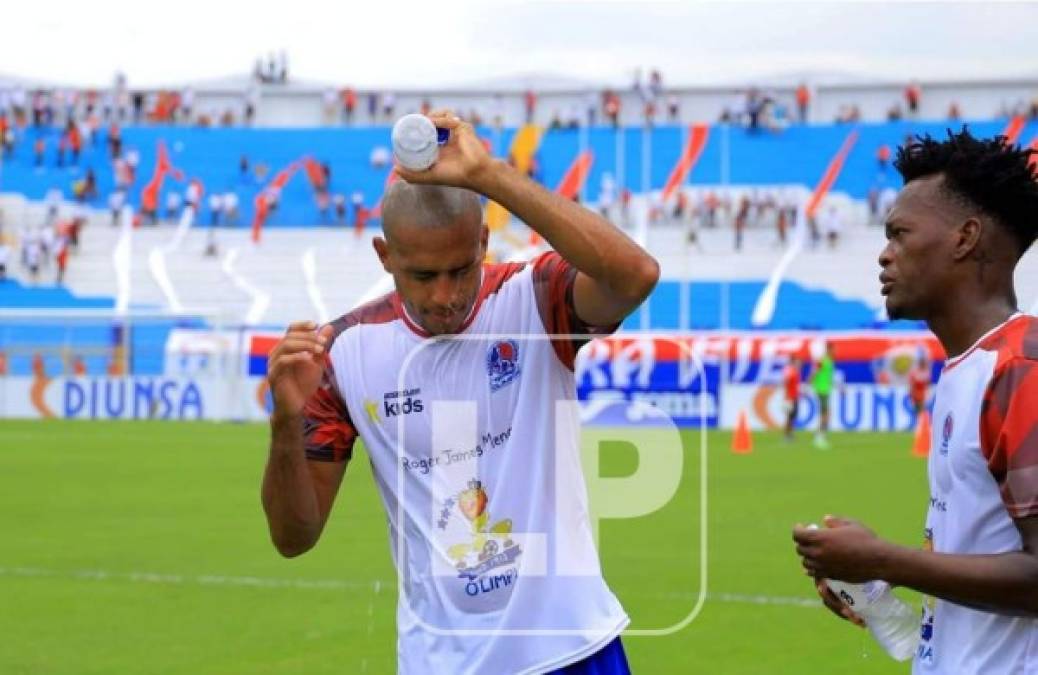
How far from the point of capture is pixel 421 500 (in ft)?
14.7

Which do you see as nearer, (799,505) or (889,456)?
(799,505)

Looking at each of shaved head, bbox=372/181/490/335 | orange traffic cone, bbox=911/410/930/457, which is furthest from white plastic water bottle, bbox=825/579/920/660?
orange traffic cone, bbox=911/410/930/457

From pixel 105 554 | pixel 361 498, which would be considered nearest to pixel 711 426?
pixel 361 498

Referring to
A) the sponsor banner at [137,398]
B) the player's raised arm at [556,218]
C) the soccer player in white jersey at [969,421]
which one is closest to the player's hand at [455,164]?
the player's raised arm at [556,218]

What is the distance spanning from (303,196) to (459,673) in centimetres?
5914

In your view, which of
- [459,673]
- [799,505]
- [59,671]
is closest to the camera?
[459,673]

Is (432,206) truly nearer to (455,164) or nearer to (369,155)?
(455,164)

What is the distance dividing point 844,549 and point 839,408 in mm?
33462

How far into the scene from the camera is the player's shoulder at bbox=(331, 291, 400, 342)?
182 inches

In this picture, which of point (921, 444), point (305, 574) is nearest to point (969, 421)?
point (305, 574)

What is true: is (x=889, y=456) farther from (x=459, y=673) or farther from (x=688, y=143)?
(x=688, y=143)

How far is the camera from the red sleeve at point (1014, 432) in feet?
12.2

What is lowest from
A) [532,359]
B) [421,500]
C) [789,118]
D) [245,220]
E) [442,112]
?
[421,500]

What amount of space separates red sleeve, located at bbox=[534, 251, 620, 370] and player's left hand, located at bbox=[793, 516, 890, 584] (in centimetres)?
78
